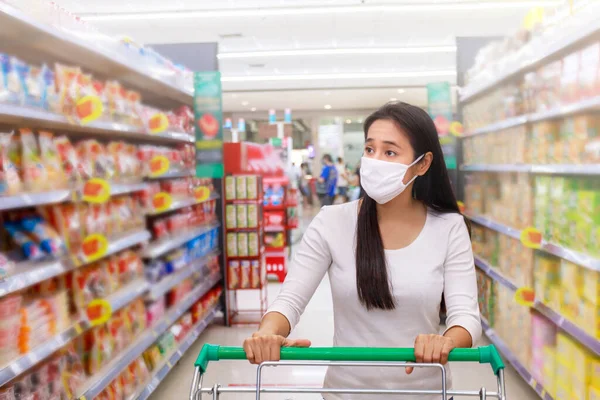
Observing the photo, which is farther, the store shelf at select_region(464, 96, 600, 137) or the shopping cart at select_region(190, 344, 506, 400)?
the store shelf at select_region(464, 96, 600, 137)

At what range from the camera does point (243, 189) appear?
5.53 meters

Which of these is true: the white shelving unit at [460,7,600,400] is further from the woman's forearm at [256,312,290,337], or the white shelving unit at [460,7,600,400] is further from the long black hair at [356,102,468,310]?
the woman's forearm at [256,312,290,337]

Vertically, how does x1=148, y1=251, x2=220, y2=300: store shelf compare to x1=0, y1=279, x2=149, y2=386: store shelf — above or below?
below

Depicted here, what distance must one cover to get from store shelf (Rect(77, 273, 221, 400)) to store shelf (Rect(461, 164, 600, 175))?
8.52 ft

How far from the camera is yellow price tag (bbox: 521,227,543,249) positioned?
3.31 m

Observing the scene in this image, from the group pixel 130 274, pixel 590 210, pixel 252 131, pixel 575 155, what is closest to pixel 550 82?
pixel 575 155

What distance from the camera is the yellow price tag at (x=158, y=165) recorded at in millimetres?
3893

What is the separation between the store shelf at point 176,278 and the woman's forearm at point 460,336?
264 cm

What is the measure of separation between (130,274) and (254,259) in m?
2.15

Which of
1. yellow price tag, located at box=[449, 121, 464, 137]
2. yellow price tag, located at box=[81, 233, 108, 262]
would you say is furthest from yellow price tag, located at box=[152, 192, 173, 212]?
yellow price tag, located at box=[449, 121, 464, 137]

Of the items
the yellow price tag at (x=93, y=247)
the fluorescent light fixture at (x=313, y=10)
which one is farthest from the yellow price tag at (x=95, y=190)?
the fluorescent light fixture at (x=313, y=10)

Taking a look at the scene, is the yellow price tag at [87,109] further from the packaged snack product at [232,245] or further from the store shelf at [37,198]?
the packaged snack product at [232,245]

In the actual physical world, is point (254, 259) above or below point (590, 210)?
below

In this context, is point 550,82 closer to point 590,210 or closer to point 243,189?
point 590,210
